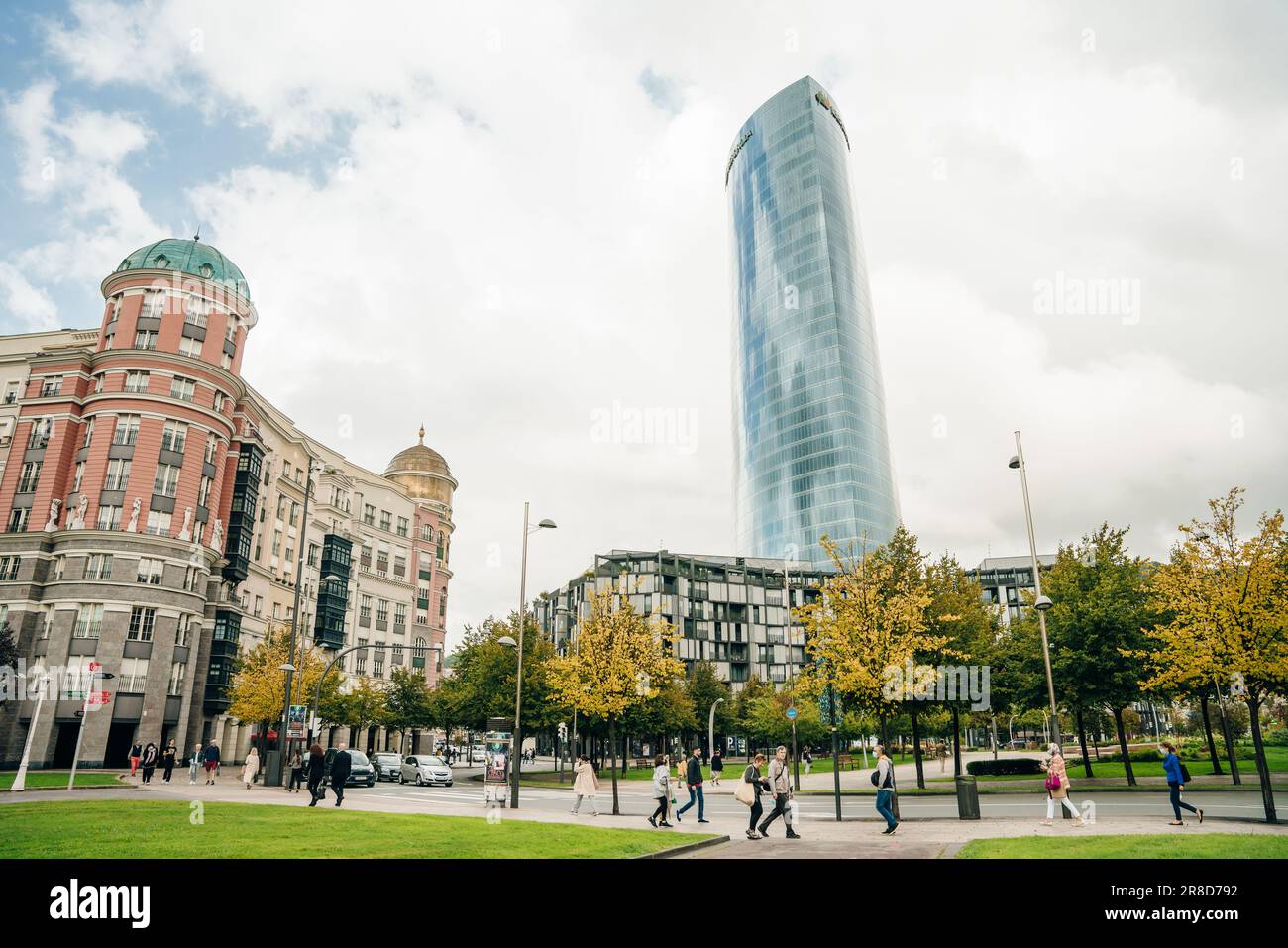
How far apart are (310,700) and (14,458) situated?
1034 inches

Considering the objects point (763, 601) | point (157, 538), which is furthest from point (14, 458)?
point (763, 601)

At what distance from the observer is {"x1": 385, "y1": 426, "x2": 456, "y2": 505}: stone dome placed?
9356cm

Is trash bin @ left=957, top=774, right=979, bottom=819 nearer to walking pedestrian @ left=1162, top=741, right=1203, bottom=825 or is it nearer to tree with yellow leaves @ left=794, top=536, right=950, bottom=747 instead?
walking pedestrian @ left=1162, top=741, right=1203, bottom=825

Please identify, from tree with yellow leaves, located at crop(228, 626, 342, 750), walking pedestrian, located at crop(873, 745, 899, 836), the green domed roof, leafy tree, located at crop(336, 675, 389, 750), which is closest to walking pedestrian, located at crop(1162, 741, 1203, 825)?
walking pedestrian, located at crop(873, 745, 899, 836)

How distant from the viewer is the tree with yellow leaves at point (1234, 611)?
63.3ft

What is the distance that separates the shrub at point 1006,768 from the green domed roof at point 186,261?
191 ft

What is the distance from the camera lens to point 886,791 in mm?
18297

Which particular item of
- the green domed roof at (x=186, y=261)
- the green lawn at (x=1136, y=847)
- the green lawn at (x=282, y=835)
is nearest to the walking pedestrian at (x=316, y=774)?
the green lawn at (x=282, y=835)

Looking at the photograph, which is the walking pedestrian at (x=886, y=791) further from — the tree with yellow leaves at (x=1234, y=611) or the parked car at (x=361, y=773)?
the parked car at (x=361, y=773)

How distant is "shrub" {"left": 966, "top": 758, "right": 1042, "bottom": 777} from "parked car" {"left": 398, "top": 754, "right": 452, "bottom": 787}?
28.7 m

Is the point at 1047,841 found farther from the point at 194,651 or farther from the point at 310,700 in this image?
the point at 194,651

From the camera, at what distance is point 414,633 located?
3327 inches
